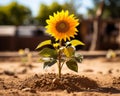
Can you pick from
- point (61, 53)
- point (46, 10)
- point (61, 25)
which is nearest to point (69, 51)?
point (61, 53)

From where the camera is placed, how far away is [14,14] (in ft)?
227

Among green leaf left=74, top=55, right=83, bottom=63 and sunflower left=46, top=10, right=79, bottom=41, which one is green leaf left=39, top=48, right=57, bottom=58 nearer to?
sunflower left=46, top=10, right=79, bottom=41

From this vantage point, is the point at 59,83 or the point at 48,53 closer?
the point at 59,83

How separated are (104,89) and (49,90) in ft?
3.12

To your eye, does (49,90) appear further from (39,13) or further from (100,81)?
(39,13)

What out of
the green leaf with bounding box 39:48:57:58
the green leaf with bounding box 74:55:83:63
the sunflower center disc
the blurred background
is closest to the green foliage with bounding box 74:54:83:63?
the green leaf with bounding box 74:55:83:63

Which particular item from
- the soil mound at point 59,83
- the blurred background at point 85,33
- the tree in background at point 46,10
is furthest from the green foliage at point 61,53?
the tree in background at point 46,10

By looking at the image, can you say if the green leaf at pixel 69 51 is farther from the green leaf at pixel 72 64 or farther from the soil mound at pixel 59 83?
the soil mound at pixel 59 83

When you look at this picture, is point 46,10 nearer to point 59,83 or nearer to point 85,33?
point 85,33

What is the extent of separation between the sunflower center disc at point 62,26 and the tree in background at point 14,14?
5794 centimetres

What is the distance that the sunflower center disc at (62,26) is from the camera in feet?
25.9

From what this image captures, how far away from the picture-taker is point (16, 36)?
1545 inches

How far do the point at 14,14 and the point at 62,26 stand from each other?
61.8 meters

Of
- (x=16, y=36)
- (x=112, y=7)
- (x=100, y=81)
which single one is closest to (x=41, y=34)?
(x=16, y=36)
